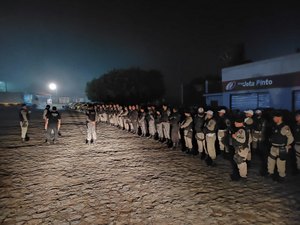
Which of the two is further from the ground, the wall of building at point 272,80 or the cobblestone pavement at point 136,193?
the wall of building at point 272,80

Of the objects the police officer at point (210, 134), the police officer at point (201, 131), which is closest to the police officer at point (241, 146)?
the police officer at point (210, 134)

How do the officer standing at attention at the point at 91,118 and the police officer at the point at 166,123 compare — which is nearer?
the officer standing at attention at the point at 91,118

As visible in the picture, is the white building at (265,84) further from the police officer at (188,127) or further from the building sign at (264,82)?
the police officer at (188,127)

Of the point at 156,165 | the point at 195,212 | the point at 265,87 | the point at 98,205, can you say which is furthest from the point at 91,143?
the point at 265,87

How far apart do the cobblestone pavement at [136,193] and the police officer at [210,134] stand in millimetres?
345

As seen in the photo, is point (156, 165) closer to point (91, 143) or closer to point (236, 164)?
point (236, 164)

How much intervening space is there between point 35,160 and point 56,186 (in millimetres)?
3044

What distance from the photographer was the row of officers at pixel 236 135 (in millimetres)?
6016

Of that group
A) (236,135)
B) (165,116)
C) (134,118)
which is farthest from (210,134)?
(134,118)

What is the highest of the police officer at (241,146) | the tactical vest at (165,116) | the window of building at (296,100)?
the window of building at (296,100)

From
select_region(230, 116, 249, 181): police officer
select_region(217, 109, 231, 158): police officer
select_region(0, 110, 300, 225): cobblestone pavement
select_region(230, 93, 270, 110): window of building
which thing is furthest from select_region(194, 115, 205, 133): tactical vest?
select_region(230, 93, 270, 110): window of building

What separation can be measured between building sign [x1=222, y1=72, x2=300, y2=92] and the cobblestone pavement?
1183cm

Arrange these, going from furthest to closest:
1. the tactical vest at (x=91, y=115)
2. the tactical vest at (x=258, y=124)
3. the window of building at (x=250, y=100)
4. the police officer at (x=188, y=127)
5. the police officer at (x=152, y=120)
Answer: the window of building at (x=250, y=100) → the police officer at (x=152, y=120) → the tactical vest at (x=91, y=115) → the police officer at (x=188, y=127) → the tactical vest at (x=258, y=124)

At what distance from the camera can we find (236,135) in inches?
241
